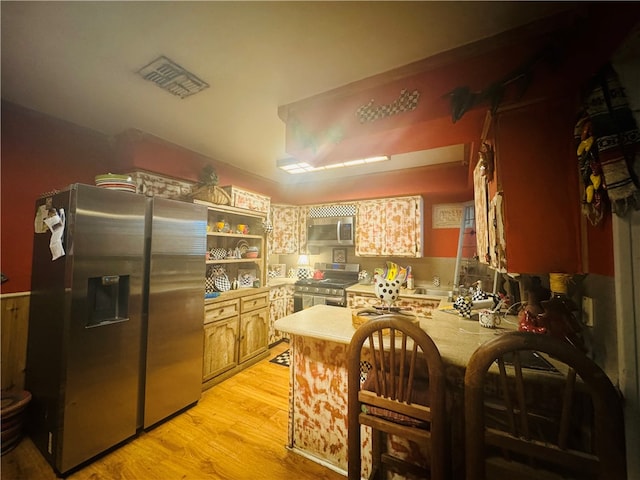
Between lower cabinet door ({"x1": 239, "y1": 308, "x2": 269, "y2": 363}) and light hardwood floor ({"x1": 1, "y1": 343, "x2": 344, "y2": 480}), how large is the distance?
73 centimetres

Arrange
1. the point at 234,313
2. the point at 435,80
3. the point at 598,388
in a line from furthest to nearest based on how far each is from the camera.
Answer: the point at 234,313, the point at 435,80, the point at 598,388

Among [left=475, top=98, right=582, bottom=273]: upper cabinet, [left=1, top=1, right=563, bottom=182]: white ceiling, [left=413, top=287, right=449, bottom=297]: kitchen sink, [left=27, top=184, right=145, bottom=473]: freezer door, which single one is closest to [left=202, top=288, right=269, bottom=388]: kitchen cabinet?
[left=27, top=184, right=145, bottom=473]: freezer door

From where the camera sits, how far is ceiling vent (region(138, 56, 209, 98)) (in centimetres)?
156

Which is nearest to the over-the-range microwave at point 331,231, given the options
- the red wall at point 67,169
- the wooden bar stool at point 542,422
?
the red wall at point 67,169

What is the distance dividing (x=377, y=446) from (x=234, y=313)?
6.83 ft

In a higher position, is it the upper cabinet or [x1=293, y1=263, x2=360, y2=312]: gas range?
the upper cabinet

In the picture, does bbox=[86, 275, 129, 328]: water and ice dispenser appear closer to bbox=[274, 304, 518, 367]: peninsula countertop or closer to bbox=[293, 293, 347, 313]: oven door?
bbox=[274, 304, 518, 367]: peninsula countertop

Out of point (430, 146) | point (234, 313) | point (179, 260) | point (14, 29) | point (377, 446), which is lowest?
point (377, 446)

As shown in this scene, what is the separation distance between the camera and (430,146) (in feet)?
6.25

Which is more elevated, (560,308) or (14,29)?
(14,29)

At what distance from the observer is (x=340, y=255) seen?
4211 mm

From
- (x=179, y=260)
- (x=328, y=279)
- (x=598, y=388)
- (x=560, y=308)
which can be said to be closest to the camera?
(x=598, y=388)

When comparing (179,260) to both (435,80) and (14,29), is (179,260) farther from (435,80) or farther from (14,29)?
(435,80)

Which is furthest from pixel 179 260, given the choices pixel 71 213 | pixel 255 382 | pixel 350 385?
pixel 350 385
